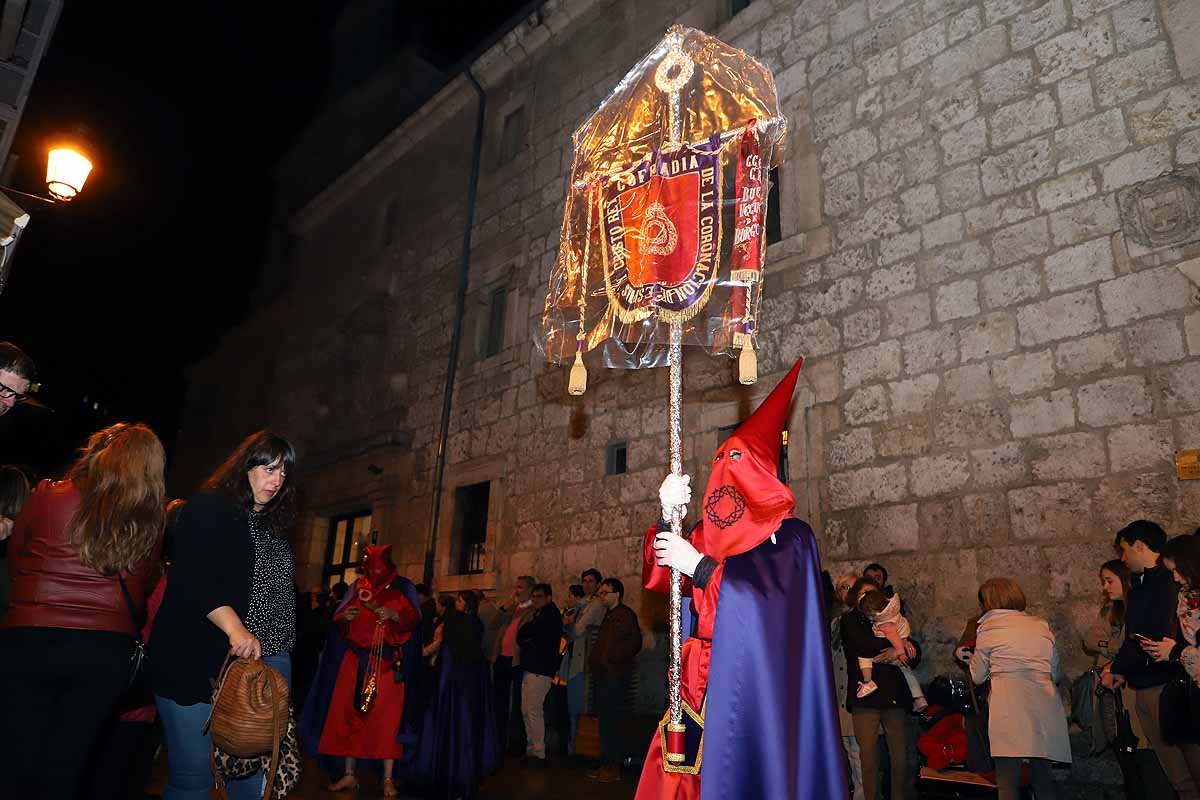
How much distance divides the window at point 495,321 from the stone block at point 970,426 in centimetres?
732

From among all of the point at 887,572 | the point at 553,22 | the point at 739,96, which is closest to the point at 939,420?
the point at 887,572

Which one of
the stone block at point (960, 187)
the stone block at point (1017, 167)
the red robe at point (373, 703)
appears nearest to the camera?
the red robe at point (373, 703)

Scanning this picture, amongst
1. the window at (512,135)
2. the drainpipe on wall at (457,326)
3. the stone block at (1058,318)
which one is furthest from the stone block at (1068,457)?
the window at (512,135)

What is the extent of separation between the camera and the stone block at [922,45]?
7367mm

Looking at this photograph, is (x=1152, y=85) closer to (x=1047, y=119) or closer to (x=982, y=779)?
(x=1047, y=119)

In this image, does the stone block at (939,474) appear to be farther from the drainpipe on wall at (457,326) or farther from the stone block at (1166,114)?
the drainpipe on wall at (457,326)

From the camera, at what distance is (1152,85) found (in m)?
5.96

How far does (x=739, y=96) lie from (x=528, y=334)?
782 centimetres

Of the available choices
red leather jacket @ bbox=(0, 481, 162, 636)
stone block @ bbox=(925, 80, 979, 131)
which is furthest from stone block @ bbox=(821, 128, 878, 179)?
red leather jacket @ bbox=(0, 481, 162, 636)

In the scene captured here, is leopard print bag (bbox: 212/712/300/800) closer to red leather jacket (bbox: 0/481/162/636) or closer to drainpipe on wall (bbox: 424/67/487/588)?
red leather jacket (bbox: 0/481/162/636)

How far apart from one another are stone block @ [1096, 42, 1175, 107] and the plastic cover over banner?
408cm

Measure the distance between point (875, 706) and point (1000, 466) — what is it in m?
2.17

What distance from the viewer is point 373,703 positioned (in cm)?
597

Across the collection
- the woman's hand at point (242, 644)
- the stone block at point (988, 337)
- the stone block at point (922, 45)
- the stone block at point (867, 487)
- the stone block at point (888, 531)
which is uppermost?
the stone block at point (922, 45)
